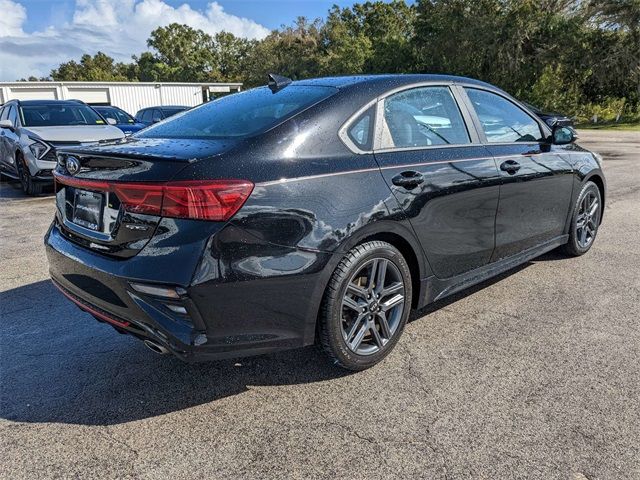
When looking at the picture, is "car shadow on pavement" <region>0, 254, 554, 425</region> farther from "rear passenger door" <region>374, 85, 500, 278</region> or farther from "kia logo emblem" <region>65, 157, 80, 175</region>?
"kia logo emblem" <region>65, 157, 80, 175</region>

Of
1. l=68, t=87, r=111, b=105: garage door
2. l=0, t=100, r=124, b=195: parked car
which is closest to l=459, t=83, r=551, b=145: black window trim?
l=0, t=100, r=124, b=195: parked car

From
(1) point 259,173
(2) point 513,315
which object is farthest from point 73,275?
(2) point 513,315

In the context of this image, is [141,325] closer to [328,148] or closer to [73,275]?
[73,275]

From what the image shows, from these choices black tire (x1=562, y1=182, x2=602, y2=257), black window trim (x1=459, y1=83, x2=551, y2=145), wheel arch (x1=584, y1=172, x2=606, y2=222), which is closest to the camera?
black window trim (x1=459, y1=83, x2=551, y2=145)

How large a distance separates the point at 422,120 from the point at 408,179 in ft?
1.88

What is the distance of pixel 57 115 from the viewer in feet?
32.7

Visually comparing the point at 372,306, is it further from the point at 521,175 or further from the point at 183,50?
the point at 183,50

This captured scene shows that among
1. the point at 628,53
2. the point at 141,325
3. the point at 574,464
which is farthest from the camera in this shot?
the point at 628,53

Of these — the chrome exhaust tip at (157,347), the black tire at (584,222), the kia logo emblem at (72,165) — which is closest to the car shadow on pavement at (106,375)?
the chrome exhaust tip at (157,347)

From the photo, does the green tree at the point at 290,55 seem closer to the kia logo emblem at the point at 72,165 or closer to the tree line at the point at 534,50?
the tree line at the point at 534,50

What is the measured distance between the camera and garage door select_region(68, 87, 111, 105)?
37.5m

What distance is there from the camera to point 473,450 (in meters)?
2.41

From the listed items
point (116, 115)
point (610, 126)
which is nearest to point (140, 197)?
point (116, 115)

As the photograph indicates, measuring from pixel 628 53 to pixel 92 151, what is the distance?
113 feet
